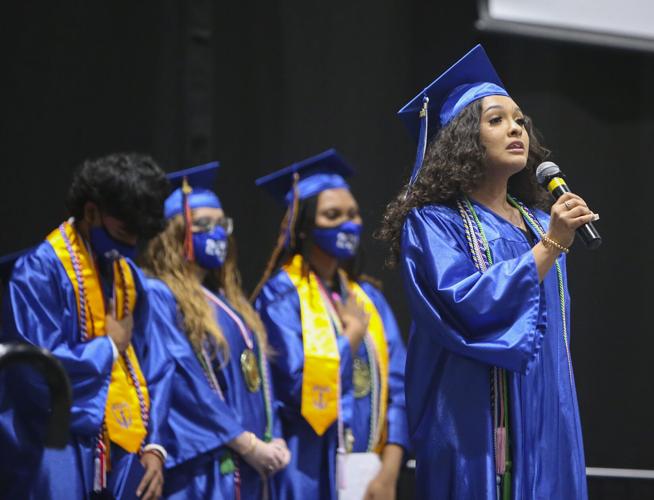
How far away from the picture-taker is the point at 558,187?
8.78 ft

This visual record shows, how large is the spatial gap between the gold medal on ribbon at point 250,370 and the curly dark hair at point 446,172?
1408 millimetres

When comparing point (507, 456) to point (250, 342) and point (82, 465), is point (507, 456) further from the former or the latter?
point (250, 342)

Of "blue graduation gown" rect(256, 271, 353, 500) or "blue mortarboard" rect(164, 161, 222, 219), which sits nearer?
"blue graduation gown" rect(256, 271, 353, 500)

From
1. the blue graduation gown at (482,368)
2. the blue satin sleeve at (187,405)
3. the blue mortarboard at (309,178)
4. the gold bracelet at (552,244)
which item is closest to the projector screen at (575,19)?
the blue mortarboard at (309,178)

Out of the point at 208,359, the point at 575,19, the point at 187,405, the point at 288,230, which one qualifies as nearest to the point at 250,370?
the point at 208,359

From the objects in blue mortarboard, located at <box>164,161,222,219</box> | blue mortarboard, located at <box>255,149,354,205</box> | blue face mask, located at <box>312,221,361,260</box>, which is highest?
blue mortarboard, located at <box>255,149,354,205</box>

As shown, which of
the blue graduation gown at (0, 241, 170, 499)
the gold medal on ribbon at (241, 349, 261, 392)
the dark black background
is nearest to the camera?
the blue graduation gown at (0, 241, 170, 499)

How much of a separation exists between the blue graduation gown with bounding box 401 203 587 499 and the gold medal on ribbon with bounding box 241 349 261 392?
1.50m

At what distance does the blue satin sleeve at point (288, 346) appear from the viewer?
171 inches

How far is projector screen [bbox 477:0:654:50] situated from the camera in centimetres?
515

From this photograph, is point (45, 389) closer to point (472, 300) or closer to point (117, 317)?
point (117, 317)

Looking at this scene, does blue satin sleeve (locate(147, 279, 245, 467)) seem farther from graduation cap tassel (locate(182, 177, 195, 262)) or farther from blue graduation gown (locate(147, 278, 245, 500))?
graduation cap tassel (locate(182, 177, 195, 262))

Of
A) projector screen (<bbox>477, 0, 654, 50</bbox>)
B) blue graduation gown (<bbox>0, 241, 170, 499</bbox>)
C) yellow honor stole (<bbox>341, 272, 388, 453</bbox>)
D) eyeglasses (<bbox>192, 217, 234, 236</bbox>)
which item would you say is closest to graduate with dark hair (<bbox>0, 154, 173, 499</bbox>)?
blue graduation gown (<bbox>0, 241, 170, 499</bbox>)

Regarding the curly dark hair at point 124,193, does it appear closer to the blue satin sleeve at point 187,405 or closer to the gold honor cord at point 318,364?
the blue satin sleeve at point 187,405
